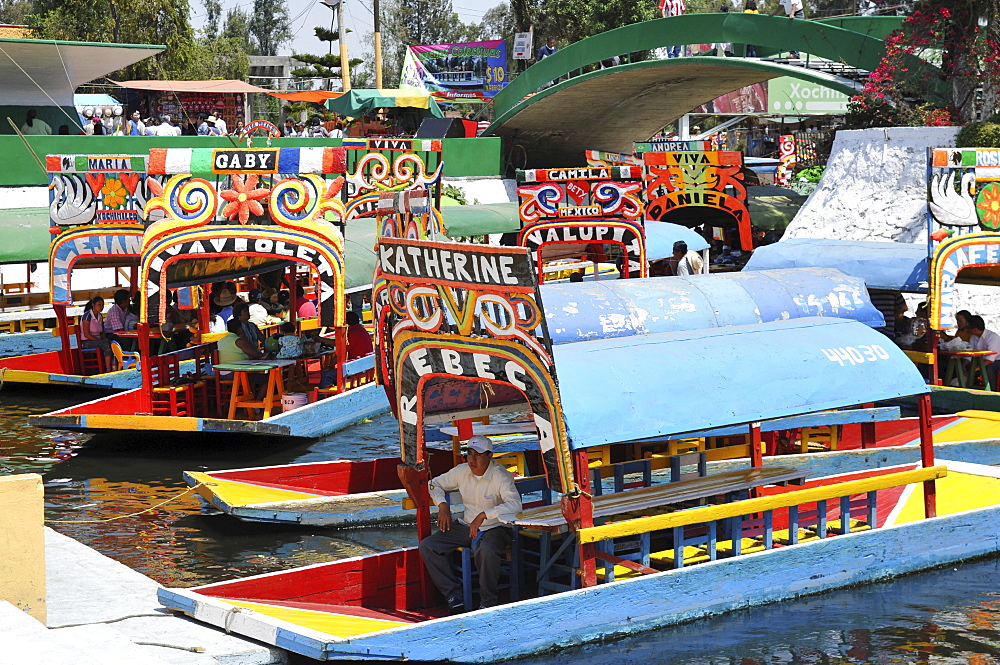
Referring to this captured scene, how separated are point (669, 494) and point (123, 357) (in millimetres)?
11860

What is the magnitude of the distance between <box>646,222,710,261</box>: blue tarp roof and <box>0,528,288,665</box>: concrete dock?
17.6 metres

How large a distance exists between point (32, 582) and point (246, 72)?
66.4m

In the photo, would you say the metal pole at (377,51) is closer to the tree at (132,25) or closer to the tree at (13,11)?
the tree at (132,25)

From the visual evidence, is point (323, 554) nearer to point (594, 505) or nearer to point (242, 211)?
point (594, 505)

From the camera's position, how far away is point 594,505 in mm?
10047

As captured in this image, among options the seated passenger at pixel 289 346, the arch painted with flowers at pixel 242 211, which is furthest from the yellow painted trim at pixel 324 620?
the seated passenger at pixel 289 346

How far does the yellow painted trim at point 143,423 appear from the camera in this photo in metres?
15.1

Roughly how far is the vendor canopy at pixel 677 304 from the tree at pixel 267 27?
93.7 meters

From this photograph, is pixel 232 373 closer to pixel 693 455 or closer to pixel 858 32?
pixel 693 455

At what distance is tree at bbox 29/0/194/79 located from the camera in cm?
4497

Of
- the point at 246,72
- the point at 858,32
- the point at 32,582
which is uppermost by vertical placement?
the point at 246,72

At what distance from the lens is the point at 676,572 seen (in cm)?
935

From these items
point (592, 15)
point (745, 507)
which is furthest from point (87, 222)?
point (592, 15)

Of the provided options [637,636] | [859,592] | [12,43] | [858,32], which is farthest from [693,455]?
[12,43]
